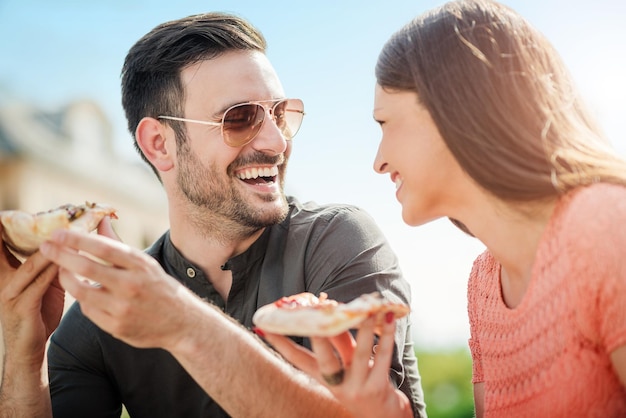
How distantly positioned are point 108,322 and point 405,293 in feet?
5.29

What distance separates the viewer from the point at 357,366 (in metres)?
2.31

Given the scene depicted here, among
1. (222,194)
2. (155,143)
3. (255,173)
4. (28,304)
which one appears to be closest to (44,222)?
(28,304)

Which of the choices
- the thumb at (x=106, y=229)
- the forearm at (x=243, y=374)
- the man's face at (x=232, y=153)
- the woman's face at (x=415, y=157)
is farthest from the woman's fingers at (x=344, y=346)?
the man's face at (x=232, y=153)

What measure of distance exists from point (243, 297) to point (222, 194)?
2.03 feet

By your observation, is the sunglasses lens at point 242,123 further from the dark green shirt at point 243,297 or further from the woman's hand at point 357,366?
the woman's hand at point 357,366

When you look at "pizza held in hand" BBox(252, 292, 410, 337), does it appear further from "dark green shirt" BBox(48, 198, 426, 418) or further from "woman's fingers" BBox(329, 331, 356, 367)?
"dark green shirt" BBox(48, 198, 426, 418)

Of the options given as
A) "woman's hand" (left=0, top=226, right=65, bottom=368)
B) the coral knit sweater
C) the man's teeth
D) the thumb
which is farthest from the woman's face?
"woman's hand" (left=0, top=226, right=65, bottom=368)

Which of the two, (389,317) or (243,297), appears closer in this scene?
(389,317)

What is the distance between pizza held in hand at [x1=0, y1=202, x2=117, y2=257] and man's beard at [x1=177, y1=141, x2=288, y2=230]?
40.2 inches

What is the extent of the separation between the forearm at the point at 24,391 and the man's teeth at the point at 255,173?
1.46m

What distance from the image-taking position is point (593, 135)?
261 cm

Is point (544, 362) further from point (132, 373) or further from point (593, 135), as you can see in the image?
point (132, 373)

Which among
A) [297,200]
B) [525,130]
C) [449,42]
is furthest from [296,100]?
[525,130]

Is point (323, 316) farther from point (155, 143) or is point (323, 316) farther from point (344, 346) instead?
point (155, 143)
